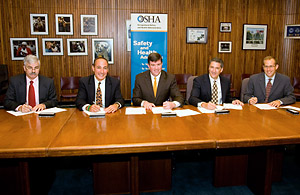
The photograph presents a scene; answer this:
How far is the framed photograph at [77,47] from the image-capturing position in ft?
22.2

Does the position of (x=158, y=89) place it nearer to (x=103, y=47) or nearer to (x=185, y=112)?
(x=185, y=112)

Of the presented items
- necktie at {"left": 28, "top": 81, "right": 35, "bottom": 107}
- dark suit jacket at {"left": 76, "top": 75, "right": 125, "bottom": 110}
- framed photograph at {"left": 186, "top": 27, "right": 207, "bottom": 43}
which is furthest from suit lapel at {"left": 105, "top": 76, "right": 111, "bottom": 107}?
framed photograph at {"left": 186, "top": 27, "right": 207, "bottom": 43}

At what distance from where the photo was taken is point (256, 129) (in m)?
2.03

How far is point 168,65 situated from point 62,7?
11.4 ft

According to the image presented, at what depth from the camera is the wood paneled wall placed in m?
6.60

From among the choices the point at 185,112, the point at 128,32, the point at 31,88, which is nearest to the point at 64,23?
the point at 128,32

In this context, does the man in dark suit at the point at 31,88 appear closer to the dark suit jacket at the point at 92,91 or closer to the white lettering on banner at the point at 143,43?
the dark suit jacket at the point at 92,91

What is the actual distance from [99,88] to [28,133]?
142 centimetres

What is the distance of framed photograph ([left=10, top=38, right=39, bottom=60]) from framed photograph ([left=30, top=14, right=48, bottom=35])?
9.9 inches

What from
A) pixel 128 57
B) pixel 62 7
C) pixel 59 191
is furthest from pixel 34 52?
pixel 59 191

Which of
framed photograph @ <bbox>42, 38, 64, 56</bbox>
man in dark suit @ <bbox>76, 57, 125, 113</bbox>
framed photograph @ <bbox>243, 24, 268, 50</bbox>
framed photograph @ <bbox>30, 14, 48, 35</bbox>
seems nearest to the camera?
man in dark suit @ <bbox>76, 57, 125, 113</bbox>

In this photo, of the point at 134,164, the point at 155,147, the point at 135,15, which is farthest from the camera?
the point at 135,15

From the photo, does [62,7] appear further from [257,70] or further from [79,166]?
[257,70]

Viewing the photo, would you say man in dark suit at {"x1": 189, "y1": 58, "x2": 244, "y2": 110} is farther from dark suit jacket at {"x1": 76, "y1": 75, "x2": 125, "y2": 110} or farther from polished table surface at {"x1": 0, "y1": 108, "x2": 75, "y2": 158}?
polished table surface at {"x1": 0, "y1": 108, "x2": 75, "y2": 158}
